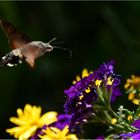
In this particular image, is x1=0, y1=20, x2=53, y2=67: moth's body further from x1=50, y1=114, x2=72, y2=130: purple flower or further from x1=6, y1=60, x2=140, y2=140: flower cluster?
x1=50, y1=114, x2=72, y2=130: purple flower

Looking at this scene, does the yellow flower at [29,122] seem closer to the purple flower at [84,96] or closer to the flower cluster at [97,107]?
the flower cluster at [97,107]

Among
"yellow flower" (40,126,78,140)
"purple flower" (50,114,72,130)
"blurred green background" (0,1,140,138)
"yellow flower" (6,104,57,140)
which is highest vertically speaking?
"blurred green background" (0,1,140,138)

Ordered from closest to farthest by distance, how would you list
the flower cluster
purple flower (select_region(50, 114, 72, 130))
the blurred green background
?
the flower cluster
purple flower (select_region(50, 114, 72, 130))
the blurred green background

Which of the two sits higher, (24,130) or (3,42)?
(3,42)

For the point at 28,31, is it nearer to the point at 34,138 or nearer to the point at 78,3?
the point at 78,3

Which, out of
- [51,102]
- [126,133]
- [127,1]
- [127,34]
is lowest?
[126,133]

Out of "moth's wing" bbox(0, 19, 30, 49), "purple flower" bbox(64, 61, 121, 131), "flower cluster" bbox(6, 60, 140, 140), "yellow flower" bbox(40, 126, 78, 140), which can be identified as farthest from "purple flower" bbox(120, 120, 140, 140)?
"moth's wing" bbox(0, 19, 30, 49)

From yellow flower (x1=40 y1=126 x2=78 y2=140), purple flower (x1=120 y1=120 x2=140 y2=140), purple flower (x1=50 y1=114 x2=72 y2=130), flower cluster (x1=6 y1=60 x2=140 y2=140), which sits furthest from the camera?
purple flower (x1=50 y1=114 x2=72 y2=130)

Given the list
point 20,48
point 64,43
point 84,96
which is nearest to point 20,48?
point 20,48

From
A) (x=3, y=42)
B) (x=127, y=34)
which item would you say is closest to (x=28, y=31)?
(x=3, y=42)

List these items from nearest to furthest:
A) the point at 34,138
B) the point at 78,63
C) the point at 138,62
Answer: the point at 34,138 < the point at 138,62 < the point at 78,63
